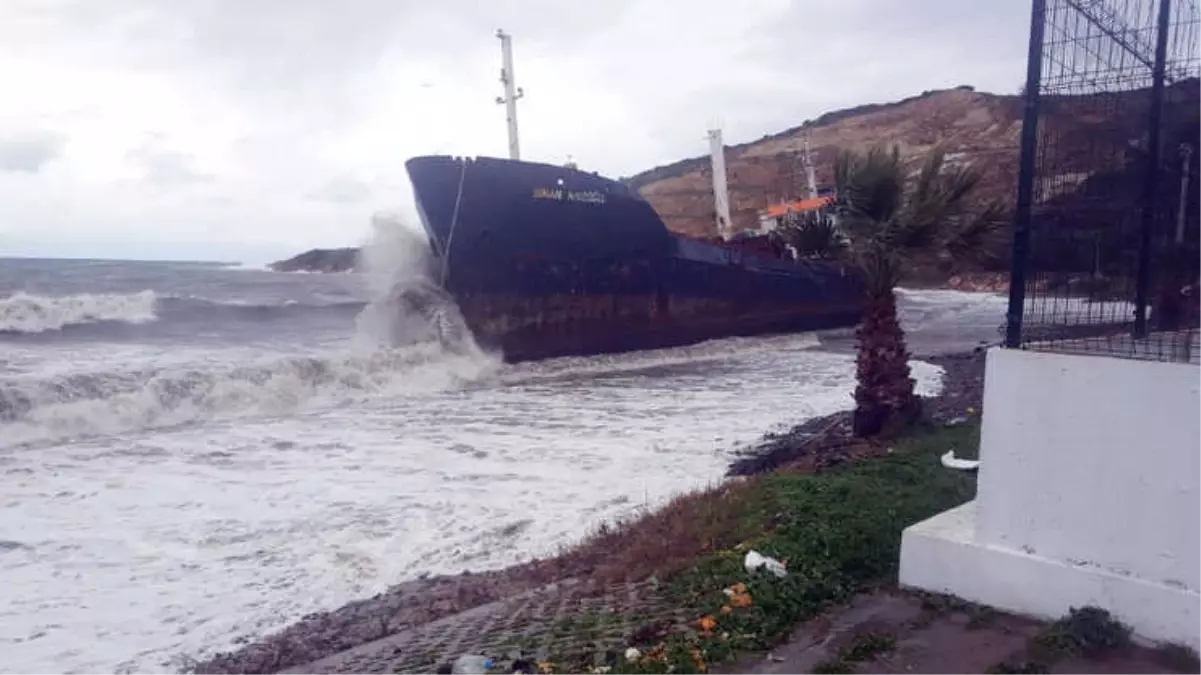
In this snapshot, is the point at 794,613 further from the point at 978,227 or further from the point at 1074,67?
the point at 978,227

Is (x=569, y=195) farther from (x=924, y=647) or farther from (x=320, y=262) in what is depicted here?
(x=320, y=262)

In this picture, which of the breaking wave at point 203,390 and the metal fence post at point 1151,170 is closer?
the metal fence post at point 1151,170

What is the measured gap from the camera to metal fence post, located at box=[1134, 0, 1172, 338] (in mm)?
5480

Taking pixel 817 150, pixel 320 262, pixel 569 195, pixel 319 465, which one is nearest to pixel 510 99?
pixel 569 195

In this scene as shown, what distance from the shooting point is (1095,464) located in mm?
4410

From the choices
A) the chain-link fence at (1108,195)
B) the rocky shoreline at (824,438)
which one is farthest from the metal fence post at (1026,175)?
the rocky shoreline at (824,438)

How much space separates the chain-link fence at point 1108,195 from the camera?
4.96m

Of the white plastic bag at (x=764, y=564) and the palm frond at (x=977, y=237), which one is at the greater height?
the palm frond at (x=977, y=237)

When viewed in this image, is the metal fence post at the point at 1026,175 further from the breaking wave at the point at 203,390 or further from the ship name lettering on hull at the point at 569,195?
the ship name lettering on hull at the point at 569,195

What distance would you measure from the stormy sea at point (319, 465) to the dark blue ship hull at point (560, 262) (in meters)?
0.70

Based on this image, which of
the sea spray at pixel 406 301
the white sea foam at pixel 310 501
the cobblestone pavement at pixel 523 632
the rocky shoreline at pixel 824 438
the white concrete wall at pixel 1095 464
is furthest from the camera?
the sea spray at pixel 406 301

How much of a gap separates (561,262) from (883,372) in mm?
11719

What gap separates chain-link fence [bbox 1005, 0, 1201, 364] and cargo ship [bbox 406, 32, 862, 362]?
43.6 ft

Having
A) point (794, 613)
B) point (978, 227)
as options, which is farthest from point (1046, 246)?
point (978, 227)
